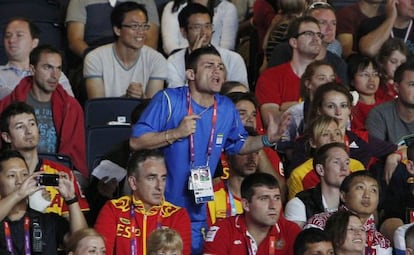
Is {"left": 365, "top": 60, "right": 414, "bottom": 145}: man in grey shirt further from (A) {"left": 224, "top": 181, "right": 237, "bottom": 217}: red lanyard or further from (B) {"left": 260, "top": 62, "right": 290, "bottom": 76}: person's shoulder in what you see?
(A) {"left": 224, "top": 181, "right": 237, "bottom": 217}: red lanyard

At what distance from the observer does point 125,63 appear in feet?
35.3

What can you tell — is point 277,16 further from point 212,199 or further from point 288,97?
point 212,199

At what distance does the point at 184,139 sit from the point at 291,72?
2181mm

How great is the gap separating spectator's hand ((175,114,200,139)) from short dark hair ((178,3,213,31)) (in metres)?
2.72

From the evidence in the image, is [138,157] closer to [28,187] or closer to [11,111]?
[28,187]

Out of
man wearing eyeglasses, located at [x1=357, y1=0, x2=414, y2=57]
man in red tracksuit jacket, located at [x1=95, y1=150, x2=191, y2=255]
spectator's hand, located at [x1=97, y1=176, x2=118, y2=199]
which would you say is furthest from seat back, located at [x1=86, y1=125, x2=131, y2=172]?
man wearing eyeglasses, located at [x1=357, y1=0, x2=414, y2=57]

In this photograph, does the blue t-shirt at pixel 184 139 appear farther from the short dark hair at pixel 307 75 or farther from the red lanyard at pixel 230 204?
the short dark hair at pixel 307 75

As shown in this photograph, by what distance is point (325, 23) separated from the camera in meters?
11.2

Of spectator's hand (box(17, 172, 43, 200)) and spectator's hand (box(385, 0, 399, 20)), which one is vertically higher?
spectator's hand (box(385, 0, 399, 20))

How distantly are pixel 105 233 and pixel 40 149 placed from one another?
1.41 meters

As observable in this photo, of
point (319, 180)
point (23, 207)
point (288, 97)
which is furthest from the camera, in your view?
point (288, 97)

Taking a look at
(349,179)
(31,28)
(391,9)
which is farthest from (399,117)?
(31,28)

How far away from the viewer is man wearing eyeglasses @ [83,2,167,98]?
1068cm

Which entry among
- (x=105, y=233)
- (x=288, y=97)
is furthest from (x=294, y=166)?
(x=105, y=233)
